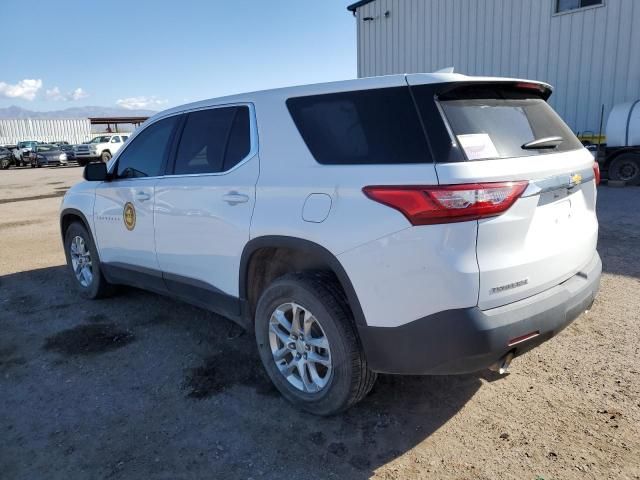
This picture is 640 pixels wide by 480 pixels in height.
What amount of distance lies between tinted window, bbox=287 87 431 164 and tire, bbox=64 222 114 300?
2.94 m

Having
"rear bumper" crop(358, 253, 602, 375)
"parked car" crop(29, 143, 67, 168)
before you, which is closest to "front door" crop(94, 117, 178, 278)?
"rear bumper" crop(358, 253, 602, 375)

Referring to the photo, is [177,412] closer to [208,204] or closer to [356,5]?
[208,204]

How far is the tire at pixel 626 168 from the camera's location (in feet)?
37.2

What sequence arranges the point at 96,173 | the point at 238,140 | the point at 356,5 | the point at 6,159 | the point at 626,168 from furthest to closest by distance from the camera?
the point at 6,159 → the point at 356,5 → the point at 626,168 → the point at 96,173 → the point at 238,140

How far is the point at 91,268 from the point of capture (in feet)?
16.1

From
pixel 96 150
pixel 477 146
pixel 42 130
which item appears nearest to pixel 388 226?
pixel 477 146

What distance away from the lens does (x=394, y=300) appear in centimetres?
229

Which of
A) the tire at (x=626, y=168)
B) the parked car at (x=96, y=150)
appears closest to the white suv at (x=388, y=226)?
the tire at (x=626, y=168)

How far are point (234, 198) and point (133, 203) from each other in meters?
1.39

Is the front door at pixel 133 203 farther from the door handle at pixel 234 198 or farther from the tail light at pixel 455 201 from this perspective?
the tail light at pixel 455 201

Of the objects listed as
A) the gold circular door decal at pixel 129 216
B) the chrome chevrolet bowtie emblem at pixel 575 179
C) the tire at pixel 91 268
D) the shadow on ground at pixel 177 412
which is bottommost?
the shadow on ground at pixel 177 412

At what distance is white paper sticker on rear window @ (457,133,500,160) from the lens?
86.4 inches

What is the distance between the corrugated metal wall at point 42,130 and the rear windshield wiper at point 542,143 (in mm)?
53893

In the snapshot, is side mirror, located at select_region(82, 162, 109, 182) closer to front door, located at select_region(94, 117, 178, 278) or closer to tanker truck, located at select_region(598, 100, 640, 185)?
front door, located at select_region(94, 117, 178, 278)
